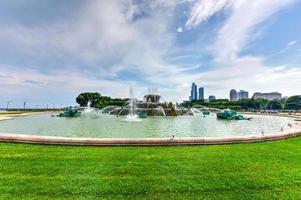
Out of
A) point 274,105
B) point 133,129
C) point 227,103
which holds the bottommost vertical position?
point 133,129

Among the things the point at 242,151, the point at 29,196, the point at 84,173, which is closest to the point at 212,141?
the point at 242,151

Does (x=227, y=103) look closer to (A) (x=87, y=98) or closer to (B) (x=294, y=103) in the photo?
(B) (x=294, y=103)

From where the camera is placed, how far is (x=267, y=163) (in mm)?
7191

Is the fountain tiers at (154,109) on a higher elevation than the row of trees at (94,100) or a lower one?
lower

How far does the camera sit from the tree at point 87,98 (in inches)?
3168

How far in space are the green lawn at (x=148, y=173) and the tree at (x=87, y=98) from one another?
73002 millimetres

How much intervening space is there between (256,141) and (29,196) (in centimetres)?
925

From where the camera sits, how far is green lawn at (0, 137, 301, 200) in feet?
16.6

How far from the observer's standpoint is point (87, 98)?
265 ft

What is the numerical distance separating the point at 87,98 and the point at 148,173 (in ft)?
255

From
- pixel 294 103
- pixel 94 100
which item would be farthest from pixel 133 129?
pixel 294 103

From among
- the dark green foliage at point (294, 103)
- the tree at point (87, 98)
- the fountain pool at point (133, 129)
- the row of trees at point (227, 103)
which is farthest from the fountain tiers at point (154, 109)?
the dark green foliage at point (294, 103)

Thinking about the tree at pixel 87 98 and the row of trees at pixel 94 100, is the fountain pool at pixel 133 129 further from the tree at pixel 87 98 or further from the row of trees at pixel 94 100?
the tree at pixel 87 98

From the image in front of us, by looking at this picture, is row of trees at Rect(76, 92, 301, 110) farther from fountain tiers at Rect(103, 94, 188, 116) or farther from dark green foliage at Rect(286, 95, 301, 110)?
fountain tiers at Rect(103, 94, 188, 116)
